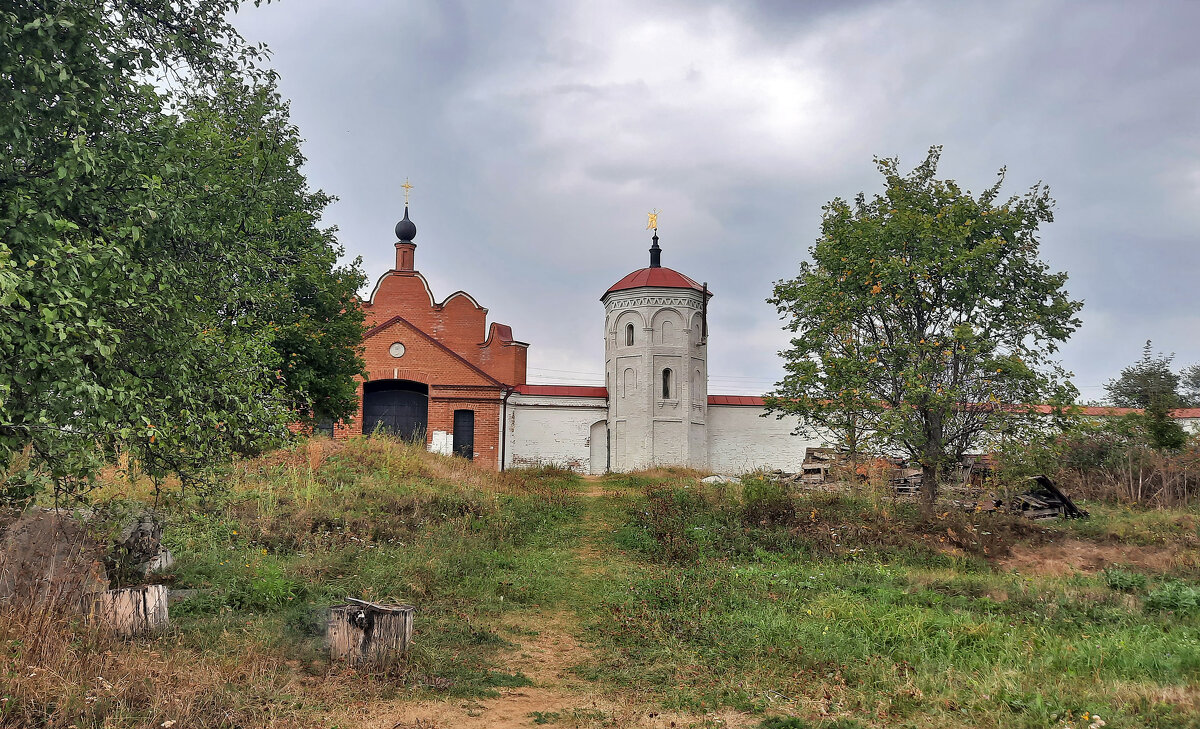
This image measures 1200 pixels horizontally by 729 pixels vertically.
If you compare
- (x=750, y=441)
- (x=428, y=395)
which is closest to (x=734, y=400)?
(x=750, y=441)

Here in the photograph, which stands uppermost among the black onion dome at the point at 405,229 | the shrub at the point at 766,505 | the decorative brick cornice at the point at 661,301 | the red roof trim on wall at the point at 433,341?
the black onion dome at the point at 405,229

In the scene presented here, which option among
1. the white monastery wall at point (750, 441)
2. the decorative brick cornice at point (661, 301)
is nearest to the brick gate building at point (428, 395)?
the decorative brick cornice at point (661, 301)

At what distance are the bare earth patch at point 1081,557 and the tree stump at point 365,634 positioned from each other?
9180 millimetres

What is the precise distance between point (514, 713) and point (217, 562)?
4.44 meters

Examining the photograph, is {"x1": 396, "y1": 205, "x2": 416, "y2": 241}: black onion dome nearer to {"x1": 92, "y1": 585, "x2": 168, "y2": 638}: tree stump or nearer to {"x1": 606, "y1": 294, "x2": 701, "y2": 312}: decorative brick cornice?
{"x1": 606, "y1": 294, "x2": 701, "y2": 312}: decorative brick cornice

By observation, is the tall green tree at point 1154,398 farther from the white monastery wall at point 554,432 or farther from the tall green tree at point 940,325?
the white monastery wall at point 554,432

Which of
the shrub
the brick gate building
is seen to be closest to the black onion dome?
the brick gate building

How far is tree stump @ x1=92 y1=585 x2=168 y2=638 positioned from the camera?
562cm

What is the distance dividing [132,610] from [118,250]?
2826 millimetres

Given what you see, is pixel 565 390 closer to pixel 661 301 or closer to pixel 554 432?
pixel 554 432

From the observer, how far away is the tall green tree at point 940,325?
13.7 m

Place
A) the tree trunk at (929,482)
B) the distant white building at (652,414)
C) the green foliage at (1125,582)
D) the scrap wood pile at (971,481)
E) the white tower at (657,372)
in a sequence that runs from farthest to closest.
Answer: the white tower at (657,372) < the distant white building at (652,414) < the scrap wood pile at (971,481) < the tree trunk at (929,482) < the green foliage at (1125,582)

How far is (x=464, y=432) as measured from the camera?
26.9 metres

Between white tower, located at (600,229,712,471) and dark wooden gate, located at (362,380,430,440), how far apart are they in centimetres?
708
